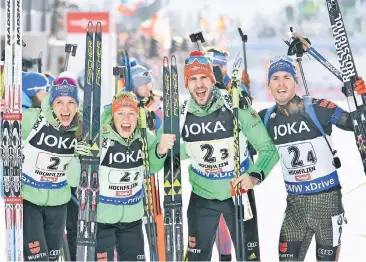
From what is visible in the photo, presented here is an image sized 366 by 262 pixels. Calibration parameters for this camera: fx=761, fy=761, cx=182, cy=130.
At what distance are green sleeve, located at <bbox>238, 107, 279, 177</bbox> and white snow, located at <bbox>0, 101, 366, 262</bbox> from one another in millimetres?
1788

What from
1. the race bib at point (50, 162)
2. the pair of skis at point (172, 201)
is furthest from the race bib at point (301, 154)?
the race bib at point (50, 162)

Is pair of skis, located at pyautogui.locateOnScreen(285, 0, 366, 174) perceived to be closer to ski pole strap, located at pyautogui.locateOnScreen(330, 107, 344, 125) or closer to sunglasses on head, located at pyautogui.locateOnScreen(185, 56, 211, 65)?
ski pole strap, located at pyautogui.locateOnScreen(330, 107, 344, 125)

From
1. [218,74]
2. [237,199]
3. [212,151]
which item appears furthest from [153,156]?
[218,74]

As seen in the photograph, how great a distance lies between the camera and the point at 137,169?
567 centimetres

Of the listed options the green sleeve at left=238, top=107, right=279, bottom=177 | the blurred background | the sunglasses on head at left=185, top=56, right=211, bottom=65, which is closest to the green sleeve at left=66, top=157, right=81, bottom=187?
the sunglasses on head at left=185, top=56, right=211, bottom=65

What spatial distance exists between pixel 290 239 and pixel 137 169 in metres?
1.24

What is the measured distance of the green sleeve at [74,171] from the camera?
5582mm

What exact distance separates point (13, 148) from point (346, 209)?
534cm

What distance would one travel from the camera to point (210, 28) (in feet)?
96.2

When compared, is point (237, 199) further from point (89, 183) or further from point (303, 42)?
point (303, 42)

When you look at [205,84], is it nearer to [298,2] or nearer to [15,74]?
[15,74]

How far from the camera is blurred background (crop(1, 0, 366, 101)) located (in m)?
23.8

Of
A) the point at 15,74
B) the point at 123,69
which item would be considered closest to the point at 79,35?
the point at 123,69

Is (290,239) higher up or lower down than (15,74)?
lower down
